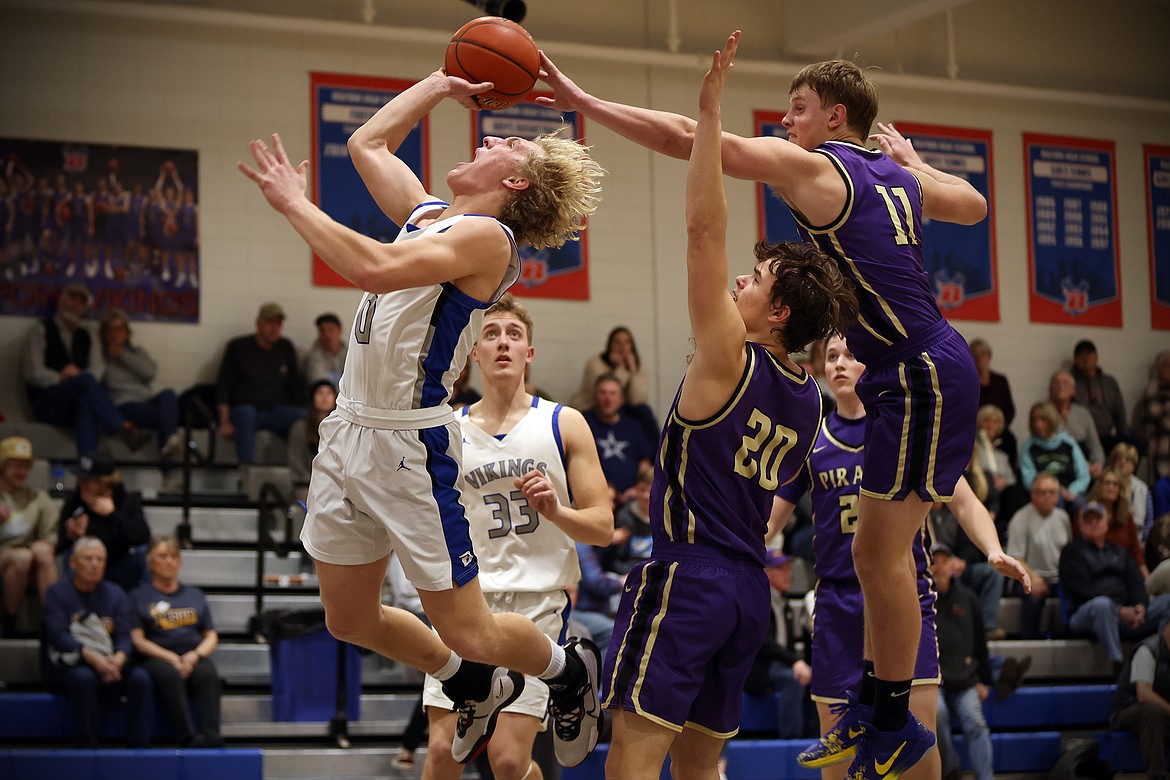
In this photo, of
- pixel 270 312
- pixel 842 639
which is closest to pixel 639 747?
pixel 842 639

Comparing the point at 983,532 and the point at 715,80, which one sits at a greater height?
the point at 715,80

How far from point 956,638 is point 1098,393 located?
5956mm

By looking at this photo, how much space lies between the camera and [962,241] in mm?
14555

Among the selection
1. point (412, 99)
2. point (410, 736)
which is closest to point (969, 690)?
point (410, 736)

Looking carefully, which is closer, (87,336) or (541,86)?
(87,336)

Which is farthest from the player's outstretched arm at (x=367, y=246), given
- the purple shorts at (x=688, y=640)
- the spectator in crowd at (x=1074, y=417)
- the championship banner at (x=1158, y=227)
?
the championship banner at (x=1158, y=227)

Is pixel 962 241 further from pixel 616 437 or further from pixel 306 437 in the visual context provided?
pixel 306 437

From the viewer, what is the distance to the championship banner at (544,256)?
517 inches

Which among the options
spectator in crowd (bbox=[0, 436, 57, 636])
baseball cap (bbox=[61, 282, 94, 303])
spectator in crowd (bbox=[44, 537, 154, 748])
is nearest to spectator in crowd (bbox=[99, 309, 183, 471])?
baseball cap (bbox=[61, 282, 94, 303])

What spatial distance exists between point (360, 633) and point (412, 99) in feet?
5.97

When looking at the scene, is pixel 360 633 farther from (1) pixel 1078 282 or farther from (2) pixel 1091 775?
(1) pixel 1078 282

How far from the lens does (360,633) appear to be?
4.31 metres

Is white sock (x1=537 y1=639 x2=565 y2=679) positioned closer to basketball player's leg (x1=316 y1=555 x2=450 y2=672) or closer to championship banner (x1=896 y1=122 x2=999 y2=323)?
basketball player's leg (x1=316 y1=555 x2=450 y2=672)

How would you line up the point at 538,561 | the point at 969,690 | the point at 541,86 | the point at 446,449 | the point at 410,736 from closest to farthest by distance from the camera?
the point at 446,449 < the point at 538,561 < the point at 410,736 < the point at 969,690 < the point at 541,86
